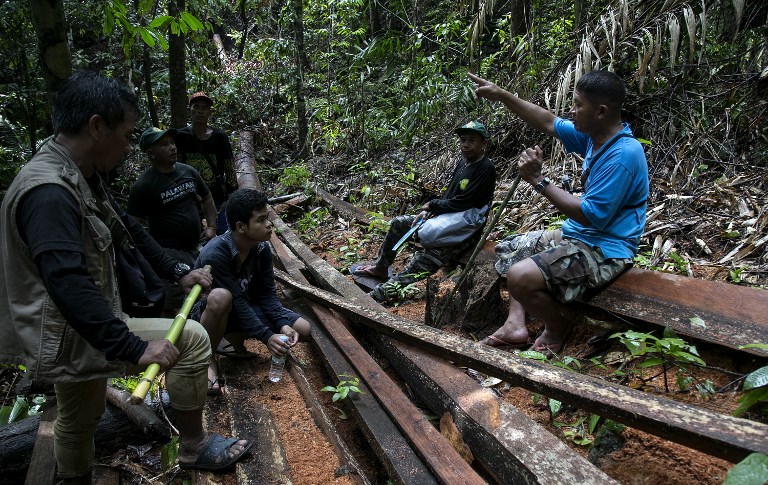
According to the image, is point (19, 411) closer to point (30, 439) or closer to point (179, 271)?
point (30, 439)

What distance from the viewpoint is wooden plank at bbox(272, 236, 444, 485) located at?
239 cm

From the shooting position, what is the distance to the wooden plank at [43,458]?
292 centimetres

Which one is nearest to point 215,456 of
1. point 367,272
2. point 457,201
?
point 457,201

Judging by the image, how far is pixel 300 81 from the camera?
36.6 feet

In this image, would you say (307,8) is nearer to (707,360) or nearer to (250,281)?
(250,281)

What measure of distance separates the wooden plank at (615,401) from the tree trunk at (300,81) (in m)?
9.07

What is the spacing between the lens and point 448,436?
274 centimetres

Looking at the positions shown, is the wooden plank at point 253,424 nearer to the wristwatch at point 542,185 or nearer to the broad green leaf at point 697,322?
the wristwatch at point 542,185

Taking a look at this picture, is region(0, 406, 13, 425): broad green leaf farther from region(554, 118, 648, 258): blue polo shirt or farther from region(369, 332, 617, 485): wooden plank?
region(554, 118, 648, 258): blue polo shirt

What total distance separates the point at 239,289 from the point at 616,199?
8.76ft

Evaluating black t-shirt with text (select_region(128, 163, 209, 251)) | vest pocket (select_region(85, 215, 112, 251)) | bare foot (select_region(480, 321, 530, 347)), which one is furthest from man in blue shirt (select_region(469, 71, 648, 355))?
black t-shirt with text (select_region(128, 163, 209, 251))

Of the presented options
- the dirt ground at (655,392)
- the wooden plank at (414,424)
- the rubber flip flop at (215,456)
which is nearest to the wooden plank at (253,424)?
the rubber flip flop at (215,456)

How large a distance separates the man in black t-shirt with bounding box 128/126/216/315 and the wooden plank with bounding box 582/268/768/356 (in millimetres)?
3588

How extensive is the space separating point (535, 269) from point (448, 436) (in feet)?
4.30
